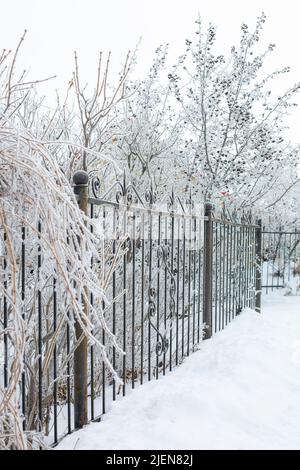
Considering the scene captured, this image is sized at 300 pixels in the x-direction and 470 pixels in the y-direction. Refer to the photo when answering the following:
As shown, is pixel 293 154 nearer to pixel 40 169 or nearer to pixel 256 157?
pixel 256 157

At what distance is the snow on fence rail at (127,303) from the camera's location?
270 cm

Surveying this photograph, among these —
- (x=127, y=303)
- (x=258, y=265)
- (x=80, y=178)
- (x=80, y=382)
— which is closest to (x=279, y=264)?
(x=258, y=265)

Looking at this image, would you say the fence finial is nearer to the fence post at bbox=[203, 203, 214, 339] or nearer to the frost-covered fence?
the fence post at bbox=[203, 203, 214, 339]

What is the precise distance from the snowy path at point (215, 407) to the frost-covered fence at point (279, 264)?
7.11m

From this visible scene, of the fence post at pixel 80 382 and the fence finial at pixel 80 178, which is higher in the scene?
the fence finial at pixel 80 178

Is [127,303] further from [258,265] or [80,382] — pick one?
[258,265]

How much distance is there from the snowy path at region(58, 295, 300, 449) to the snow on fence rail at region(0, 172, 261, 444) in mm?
206

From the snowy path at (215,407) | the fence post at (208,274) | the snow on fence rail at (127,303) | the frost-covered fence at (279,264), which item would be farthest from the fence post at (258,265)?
the snowy path at (215,407)

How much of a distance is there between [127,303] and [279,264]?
28.0ft

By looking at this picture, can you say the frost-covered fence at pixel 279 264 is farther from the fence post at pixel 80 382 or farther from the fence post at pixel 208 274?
the fence post at pixel 80 382

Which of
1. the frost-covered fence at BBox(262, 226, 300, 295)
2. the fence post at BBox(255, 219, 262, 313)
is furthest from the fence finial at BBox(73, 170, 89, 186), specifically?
the frost-covered fence at BBox(262, 226, 300, 295)

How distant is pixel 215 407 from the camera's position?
2920 millimetres

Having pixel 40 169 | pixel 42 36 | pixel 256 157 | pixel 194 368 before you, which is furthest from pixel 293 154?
pixel 40 169

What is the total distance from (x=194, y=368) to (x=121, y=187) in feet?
5.48
